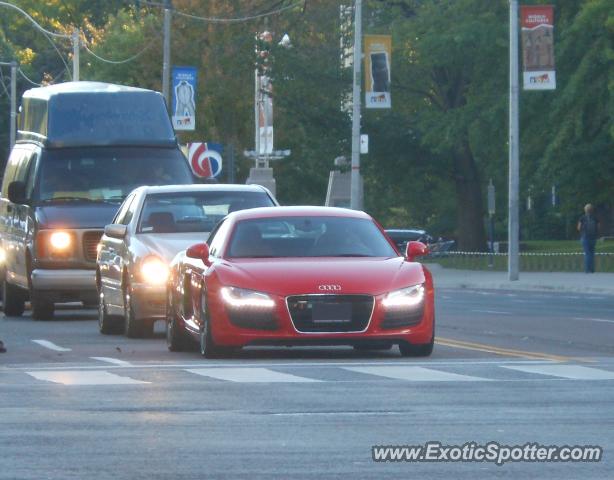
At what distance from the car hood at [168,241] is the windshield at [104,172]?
4.71 m

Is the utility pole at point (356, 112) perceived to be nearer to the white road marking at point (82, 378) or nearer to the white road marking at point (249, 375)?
the white road marking at point (249, 375)

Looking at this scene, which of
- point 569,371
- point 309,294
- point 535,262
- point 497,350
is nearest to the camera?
point 569,371

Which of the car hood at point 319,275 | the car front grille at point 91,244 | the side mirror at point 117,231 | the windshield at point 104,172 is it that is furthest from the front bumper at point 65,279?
the car hood at point 319,275

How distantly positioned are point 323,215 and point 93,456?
8.49m

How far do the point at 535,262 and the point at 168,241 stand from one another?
3393 centimetres

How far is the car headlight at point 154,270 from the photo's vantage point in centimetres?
2097

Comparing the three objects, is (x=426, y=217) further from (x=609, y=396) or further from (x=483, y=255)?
(x=609, y=396)

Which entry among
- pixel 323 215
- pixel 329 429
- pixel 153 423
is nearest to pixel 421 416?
pixel 329 429

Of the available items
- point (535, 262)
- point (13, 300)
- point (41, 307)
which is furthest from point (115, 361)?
point (535, 262)

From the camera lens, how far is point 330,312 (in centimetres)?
1661

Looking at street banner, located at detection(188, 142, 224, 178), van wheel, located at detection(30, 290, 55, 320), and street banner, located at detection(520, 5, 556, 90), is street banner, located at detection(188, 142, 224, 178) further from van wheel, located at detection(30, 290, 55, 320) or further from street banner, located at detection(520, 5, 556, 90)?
van wheel, located at detection(30, 290, 55, 320)

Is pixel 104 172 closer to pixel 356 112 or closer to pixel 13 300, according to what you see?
pixel 13 300

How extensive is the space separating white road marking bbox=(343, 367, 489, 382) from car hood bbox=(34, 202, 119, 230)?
1023 cm

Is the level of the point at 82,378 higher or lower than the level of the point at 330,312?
lower
